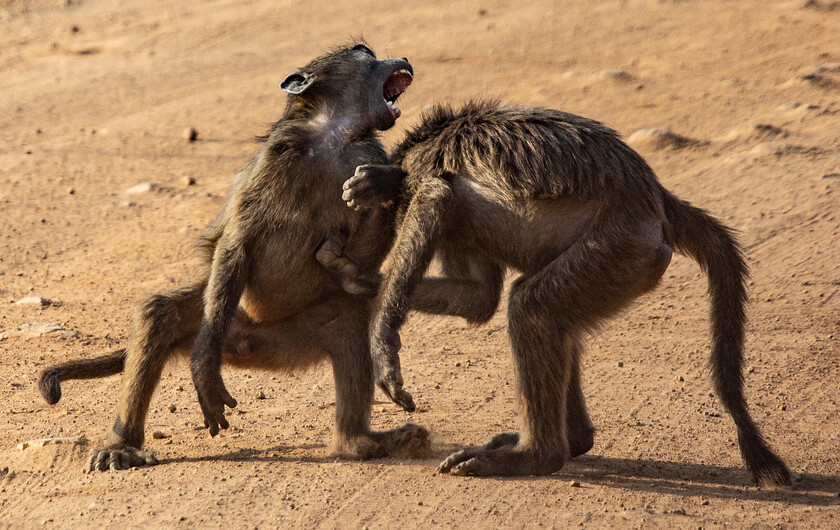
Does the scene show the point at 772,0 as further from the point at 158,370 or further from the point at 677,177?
the point at 158,370

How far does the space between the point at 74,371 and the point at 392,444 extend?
154 centimetres

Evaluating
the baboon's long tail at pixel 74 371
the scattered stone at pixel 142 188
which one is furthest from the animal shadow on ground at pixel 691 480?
the scattered stone at pixel 142 188

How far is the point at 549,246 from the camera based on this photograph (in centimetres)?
445

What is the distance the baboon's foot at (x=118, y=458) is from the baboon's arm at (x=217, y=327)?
1.08ft

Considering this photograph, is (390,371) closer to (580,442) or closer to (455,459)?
(455,459)

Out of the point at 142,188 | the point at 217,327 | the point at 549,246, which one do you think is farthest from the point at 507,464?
the point at 142,188

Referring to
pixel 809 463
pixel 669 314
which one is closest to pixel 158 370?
pixel 809 463

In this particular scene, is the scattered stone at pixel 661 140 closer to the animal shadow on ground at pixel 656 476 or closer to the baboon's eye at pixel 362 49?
the baboon's eye at pixel 362 49

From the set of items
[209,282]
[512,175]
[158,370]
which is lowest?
[158,370]

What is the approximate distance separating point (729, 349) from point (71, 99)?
350 inches

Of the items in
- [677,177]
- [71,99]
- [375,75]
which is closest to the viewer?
[375,75]

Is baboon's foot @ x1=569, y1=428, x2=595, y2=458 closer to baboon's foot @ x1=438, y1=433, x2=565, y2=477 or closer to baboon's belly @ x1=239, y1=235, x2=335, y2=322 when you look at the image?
baboon's foot @ x1=438, y1=433, x2=565, y2=477

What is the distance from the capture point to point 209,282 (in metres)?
Result: 4.79

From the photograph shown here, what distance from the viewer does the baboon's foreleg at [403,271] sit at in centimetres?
429
